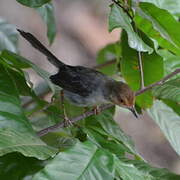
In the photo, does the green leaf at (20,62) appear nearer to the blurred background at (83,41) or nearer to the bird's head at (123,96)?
the bird's head at (123,96)

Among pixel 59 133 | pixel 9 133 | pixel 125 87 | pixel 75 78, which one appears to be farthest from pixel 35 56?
pixel 9 133

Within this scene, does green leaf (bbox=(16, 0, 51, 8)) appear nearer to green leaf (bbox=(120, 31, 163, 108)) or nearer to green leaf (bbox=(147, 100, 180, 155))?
green leaf (bbox=(120, 31, 163, 108))

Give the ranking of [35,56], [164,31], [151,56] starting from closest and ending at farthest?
1. [164,31]
2. [151,56]
3. [35,56]

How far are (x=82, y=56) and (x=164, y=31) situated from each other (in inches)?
258

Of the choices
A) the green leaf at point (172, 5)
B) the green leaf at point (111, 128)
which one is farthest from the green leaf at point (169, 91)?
the green leaf at point (172, 5)

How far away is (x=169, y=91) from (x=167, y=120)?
0.41 metres

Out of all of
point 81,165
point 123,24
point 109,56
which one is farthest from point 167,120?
point 109,56

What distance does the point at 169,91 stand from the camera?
2.77m

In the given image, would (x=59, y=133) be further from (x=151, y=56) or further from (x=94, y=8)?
(x=94, y=8)

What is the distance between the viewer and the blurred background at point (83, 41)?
8.45 metres

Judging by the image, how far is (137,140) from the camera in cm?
863

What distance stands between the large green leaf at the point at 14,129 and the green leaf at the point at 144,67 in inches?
41.3

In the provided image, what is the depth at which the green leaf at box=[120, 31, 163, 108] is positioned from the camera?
305cm

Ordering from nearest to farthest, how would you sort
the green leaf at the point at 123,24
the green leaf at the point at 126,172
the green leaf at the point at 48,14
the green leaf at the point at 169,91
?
the green leaf at the point at 126,172
the green leaf at the point at 123,24
the green leaf at the point at 169,91
the green leaf at the point at 48,14
